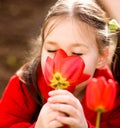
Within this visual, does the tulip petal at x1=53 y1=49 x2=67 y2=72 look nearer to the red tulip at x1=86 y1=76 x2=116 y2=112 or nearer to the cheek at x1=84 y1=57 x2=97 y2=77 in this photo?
the red tulip at x1=86 y1=76 x2=116 y2=112

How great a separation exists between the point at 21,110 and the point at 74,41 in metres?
0.36

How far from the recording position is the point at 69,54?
144 centimetres

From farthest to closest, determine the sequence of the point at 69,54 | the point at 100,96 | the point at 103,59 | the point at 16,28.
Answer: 1. the point at 16,28
2. the point at 103,59
3. the point at 69,54
4. the point at 100,96

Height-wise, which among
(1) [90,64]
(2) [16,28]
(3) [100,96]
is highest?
(2) [16,28]

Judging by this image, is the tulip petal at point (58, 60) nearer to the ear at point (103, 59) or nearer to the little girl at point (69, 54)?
the little girl at point (69, 54)

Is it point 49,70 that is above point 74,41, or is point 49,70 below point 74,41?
below

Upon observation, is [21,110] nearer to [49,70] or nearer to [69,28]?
[69,28]

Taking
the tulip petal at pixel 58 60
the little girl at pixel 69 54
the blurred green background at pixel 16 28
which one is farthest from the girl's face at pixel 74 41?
the blurred green background at pixel 16 28

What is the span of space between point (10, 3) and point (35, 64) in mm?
2553

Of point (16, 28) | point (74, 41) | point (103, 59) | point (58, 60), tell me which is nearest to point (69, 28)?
point (74, 41)

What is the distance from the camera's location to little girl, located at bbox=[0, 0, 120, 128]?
1271 mm

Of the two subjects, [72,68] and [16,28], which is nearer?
[72,68]

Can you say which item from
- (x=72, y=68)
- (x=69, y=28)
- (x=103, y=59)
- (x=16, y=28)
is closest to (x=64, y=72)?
(x=72, y=68)

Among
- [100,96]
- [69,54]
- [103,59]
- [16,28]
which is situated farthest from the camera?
[16,28]
